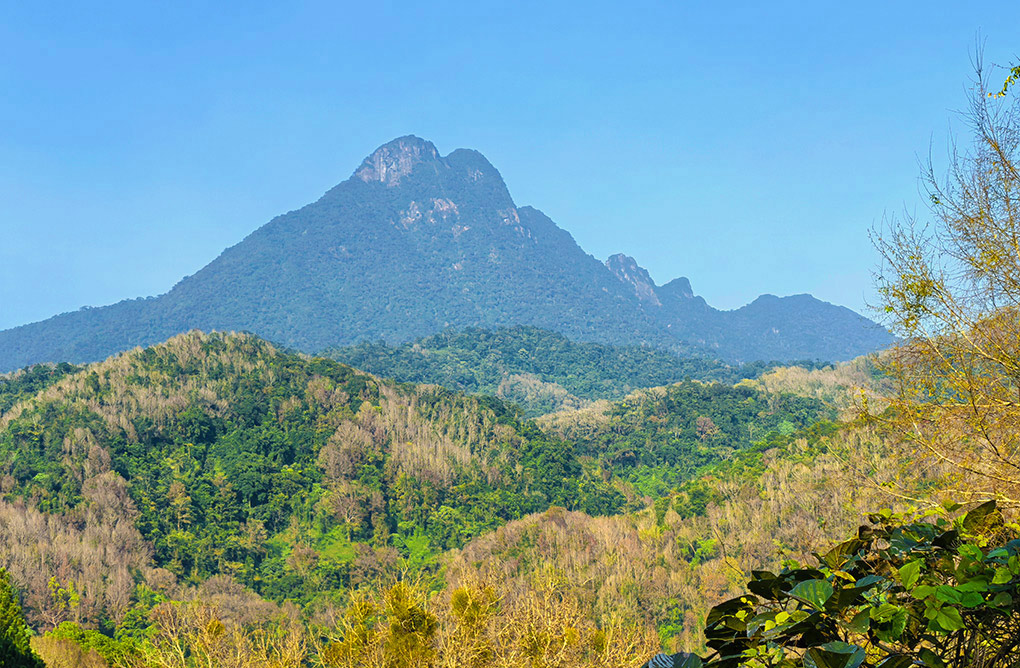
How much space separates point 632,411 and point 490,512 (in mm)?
28026

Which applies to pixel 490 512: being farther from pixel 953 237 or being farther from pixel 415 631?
pixel 953 237

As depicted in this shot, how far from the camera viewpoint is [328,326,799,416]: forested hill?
4055 inches

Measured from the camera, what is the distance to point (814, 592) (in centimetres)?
140

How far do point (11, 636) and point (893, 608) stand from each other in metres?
13.9

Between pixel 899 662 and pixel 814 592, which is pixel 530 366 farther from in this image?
pixel 899 662

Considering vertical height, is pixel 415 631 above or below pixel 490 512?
above

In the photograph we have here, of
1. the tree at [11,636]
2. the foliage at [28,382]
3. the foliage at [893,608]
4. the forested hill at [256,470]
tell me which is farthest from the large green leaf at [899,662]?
the foliage at [28,382]

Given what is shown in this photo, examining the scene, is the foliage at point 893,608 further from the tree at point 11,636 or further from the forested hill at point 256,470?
the forested hill at point 256,470

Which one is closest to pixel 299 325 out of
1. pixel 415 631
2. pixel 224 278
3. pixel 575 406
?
pixel 224 278

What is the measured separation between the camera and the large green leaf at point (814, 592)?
54.2 inches

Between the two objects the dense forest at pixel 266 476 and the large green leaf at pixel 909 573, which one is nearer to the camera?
the large green leaf at pixel 909 573

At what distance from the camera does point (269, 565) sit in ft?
124

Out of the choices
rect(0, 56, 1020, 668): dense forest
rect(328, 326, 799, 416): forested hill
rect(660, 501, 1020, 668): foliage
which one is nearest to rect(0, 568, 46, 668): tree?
rect(0, 56, 1020, 668): dense forest

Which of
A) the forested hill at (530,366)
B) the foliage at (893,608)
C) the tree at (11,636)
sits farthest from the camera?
the forested hill at (530,366)
